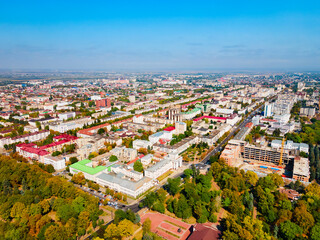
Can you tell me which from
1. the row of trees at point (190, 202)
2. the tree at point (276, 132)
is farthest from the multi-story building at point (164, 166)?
the tree at point (276, 132)

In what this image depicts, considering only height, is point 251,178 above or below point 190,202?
above

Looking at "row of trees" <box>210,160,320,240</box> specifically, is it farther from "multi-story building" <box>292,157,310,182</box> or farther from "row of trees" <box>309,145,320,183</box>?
"row of trees" <box>309,145,320,183</box>

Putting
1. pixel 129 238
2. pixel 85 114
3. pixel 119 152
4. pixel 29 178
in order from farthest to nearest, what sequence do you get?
pixel 85 114
pixel 119 152
pixel 29 178
pixel 129 238

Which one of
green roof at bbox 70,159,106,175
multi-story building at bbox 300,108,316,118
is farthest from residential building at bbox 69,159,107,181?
multi-story building at bbox 300,108,316,118

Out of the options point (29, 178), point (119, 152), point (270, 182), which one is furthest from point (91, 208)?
point (270, 182)

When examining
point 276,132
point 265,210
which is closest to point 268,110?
point 276,132

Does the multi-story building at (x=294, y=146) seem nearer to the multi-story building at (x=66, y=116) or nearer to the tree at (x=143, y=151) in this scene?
the tree at (x=143, y=151)

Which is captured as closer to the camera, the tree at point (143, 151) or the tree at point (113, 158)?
the tree at point (113, 158)

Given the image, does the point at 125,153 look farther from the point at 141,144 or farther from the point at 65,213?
the point at 65,213

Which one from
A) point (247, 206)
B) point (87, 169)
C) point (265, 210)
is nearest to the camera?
point (265, 210)

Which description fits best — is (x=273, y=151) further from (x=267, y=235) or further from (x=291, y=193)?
(x=267, y=235)

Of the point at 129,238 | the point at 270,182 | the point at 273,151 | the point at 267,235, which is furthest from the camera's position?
the point at 273,151
